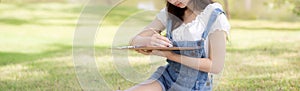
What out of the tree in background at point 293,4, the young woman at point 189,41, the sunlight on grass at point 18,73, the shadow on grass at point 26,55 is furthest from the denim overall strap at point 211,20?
the tree in background at point 293,4

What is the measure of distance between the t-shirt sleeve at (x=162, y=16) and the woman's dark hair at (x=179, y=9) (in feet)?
0.06

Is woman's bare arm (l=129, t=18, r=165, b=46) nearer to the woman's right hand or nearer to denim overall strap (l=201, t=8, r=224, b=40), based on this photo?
the woman's right hand

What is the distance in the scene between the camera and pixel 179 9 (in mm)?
2164

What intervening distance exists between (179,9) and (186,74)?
0.75 feet

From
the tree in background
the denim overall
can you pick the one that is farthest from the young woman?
the tree in background

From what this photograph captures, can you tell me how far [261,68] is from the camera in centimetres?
427

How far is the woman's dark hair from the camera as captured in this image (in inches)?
85.1

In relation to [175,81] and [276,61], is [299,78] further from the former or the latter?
[175,81]

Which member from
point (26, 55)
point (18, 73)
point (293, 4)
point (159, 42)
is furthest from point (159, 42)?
point (293, 4)

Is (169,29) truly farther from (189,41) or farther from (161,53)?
(161,53)

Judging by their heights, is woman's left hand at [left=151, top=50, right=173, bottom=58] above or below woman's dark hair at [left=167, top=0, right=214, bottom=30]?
below

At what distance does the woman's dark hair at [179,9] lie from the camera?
7.09 feet

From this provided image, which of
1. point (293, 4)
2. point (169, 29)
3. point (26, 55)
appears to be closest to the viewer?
point (169, 29)

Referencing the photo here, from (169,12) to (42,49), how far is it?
3817 mm
